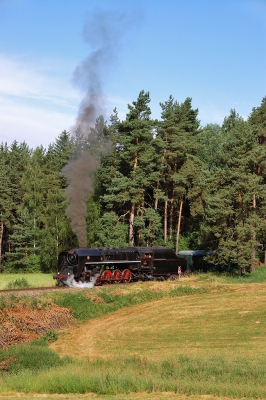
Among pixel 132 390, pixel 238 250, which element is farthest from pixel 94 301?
pixel 238 250

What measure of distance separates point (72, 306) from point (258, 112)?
46086 millimetres

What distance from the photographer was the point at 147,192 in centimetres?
6488

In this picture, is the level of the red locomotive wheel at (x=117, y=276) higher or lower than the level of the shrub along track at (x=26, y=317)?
higher

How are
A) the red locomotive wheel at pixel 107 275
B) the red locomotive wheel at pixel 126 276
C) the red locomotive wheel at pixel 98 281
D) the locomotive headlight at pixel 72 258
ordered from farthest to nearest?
the red locomotive wheel at pixel 126 276, the red locomotive wheel at pixel 107 275, the red locomotive wheel at pixel 98 281, the locomotive headlight at pixel 72 258

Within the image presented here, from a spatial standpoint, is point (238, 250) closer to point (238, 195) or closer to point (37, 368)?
point (238, 195)

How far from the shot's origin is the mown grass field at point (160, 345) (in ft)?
55.4

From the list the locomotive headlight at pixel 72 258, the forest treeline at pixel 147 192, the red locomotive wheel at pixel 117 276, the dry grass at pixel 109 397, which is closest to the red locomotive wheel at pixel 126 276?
the red locomotive wheel at pixel 117 276

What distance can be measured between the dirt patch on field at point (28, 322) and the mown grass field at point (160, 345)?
2.62ft

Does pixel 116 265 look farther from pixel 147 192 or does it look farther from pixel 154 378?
pixel 147 192

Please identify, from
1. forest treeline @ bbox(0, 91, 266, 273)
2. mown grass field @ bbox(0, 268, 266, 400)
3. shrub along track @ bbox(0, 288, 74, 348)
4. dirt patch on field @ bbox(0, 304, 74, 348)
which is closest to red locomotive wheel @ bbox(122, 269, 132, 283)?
mown grass field @ bbox(0, 268, 266, 400)

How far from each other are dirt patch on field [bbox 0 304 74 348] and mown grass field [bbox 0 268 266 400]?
798 millimetres

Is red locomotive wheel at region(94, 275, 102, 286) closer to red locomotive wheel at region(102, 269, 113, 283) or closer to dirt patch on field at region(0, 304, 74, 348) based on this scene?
red locomotive wheel at region(102, 269, 113, 283)

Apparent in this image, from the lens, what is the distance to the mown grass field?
Answer: 664 inches

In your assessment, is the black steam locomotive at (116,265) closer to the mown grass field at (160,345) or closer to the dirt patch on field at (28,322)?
the mown grass field at (160,345)
